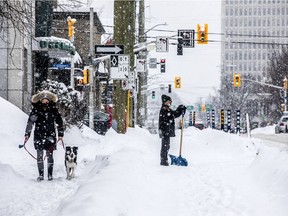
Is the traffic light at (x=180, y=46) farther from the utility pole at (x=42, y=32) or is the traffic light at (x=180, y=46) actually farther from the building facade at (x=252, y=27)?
the building facade at (x=252, y=27)

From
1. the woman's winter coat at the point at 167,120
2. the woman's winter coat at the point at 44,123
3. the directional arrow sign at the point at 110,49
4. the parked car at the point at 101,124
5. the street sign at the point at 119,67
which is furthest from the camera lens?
the parked car at the point at 101,124

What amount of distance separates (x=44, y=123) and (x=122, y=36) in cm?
769

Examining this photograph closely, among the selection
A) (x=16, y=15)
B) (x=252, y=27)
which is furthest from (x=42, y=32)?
(x=252, y=27)

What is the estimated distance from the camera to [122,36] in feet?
57.9

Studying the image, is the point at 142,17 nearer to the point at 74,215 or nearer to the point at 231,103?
the point at 74,215

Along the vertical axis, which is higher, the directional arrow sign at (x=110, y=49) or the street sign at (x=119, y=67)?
the directional arrow sign at (x=110, y=49)

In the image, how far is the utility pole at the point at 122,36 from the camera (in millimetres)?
17641

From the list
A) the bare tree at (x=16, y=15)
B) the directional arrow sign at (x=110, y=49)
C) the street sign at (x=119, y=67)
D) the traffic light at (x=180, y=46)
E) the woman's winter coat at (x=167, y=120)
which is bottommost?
the woman's winter coat at (x=167, y=120)

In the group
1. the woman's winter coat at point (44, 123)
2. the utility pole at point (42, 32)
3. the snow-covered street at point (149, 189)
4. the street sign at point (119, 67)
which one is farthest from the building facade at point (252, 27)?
the woman's winter coat at point (44, 123)

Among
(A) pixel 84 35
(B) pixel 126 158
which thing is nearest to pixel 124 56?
(B) pixel 126 158

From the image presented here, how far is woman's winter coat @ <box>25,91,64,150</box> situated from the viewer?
1045 centimetres

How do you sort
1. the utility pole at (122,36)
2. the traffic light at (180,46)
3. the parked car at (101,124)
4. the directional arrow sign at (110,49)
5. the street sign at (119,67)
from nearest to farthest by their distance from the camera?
the directional arrow sign at (110,49), the street sign at (119,67), the utility pole at (122,36), the traffic light at (180,46), the parked car at (101,124)

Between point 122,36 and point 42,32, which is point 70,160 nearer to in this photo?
point 122,36

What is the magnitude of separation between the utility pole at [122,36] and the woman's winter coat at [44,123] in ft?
24.0
